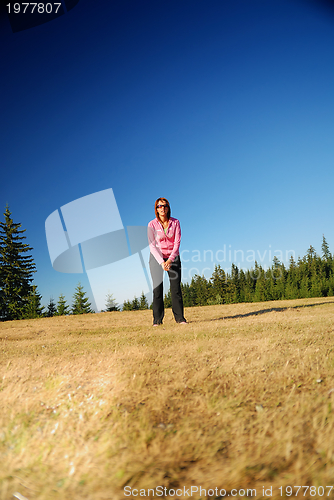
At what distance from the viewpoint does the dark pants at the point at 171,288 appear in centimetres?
595

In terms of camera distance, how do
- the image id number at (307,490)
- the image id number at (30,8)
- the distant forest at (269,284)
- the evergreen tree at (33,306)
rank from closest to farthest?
the image id number at (307,490), the image id number at (30,8), the evergreen tree at (33,306), the distant forest at (269,284)

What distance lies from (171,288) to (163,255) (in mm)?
856

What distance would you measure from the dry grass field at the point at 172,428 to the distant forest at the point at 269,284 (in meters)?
39.0

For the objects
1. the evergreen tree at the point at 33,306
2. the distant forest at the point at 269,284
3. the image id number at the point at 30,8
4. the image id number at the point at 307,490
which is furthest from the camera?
the distant forest at the point at 269,284

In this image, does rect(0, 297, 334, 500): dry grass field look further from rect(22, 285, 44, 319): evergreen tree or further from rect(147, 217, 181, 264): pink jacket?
rect(22, 285, 44, 319): evergreen tree

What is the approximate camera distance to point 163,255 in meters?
6.18

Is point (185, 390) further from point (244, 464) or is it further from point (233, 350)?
point (233, 350)

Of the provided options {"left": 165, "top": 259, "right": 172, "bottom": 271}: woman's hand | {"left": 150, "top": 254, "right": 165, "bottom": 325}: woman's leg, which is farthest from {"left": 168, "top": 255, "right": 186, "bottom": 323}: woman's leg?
{"left": 150, "top": 254, "right": 165, "bottom": 325}: woman's leg

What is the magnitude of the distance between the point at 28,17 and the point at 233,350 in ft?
23.6

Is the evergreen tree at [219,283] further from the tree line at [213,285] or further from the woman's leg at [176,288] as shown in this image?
the woman's leg at [176,288]

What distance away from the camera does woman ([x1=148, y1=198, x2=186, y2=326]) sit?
19.6 feet

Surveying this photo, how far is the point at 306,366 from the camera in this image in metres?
2.21

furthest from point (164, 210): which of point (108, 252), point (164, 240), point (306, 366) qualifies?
point (306, 366)
